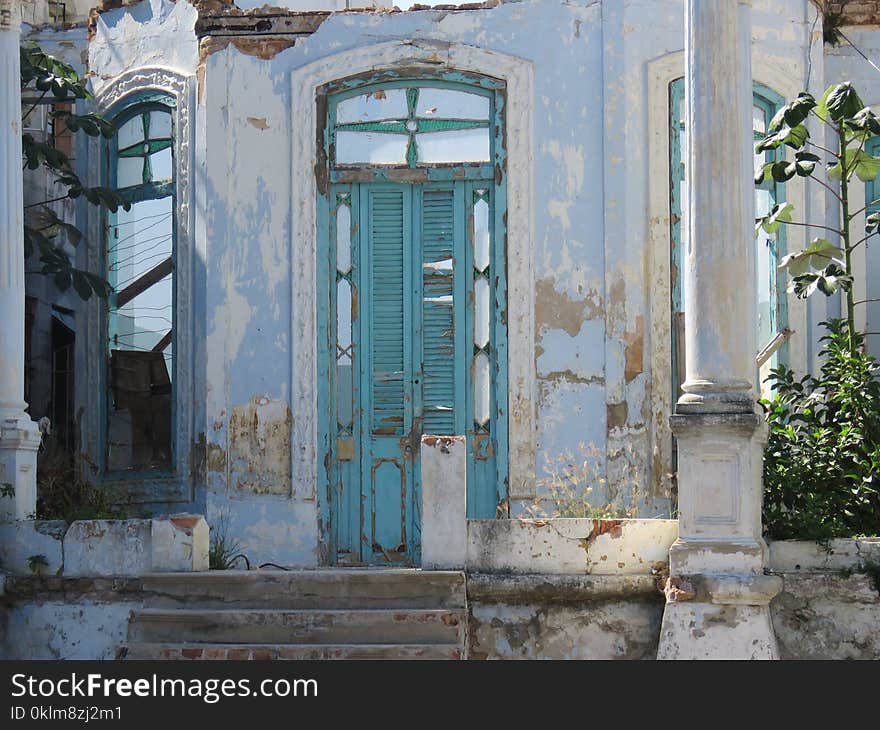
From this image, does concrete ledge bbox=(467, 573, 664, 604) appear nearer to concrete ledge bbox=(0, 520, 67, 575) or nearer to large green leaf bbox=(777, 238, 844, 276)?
concrete ledge bbox=(0, 520, 67, 575)

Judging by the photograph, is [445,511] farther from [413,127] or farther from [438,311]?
[413,127]

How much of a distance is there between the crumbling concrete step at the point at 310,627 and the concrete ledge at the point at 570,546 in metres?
0.45

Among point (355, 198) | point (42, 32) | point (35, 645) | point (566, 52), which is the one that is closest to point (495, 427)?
point (355, 198)

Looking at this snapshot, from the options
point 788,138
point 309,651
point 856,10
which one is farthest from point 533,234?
point 309,651

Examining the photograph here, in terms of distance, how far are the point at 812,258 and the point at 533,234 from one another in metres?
2.09

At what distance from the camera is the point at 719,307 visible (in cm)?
963

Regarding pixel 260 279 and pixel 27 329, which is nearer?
pixel 260 279

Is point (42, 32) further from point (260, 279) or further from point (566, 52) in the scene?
point (566, 52)

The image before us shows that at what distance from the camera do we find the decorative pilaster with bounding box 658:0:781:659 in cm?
927

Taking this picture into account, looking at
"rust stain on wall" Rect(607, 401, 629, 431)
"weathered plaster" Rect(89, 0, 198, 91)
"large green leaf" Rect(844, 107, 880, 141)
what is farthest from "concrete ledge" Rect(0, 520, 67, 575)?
"large green leaf" Rect(844, 107, 880, 141)

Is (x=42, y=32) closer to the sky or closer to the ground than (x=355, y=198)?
closer to the sky

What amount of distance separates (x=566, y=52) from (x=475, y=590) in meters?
4.75

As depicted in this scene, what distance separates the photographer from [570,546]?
9812 millimetres

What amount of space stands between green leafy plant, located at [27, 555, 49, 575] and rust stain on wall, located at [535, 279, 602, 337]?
403cm
